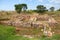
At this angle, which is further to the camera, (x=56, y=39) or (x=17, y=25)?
(x=17, y=25)

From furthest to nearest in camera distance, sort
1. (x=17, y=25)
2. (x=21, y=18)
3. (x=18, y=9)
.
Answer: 1. (x=18, y=9)
2. (x=21, y=18)
3. (x=17, y=25)

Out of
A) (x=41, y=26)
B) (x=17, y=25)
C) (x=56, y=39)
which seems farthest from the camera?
(x=17, y=25)

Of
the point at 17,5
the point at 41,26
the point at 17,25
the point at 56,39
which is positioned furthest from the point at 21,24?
the point at 17,5

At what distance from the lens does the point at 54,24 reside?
31594mm

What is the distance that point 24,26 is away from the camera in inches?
1166

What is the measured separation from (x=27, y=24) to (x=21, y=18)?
190 inches

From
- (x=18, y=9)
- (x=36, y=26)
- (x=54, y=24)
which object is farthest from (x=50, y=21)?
(x=18, y=9)

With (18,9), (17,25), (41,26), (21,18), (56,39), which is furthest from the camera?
(18,9)

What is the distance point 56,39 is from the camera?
1516 centimetres

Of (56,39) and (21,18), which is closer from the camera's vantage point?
(56,39)

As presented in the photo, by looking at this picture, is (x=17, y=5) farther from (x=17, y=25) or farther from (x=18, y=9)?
(x=17, y=25)

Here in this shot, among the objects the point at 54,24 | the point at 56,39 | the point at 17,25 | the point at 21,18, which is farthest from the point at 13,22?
the point at 56,39

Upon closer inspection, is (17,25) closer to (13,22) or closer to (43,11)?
(13,22)

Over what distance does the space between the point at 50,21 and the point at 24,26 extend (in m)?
4.81
